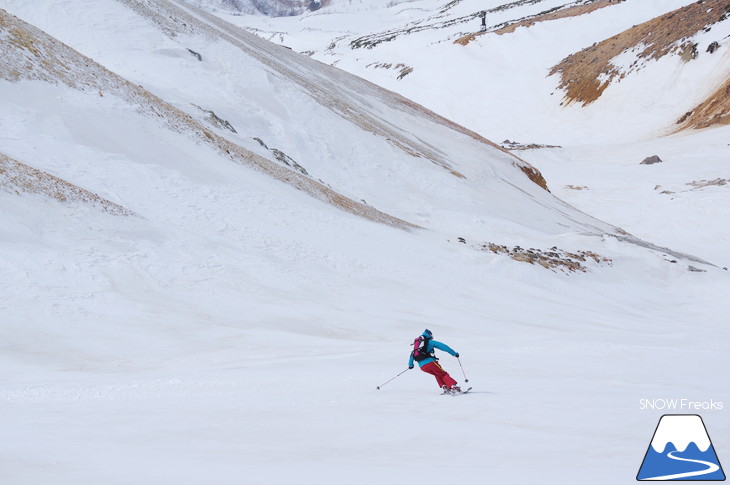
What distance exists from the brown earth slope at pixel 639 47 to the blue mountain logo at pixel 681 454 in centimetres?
7380

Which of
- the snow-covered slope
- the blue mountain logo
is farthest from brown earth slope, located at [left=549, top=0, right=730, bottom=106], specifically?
the blue mountain logo

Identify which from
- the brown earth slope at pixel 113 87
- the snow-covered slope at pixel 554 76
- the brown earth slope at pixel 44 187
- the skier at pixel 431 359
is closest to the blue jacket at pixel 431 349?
the skier at pixel 431 359

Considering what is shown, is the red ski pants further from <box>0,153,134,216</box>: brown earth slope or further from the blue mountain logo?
<box>0,153,134,216</box>: brown earth slope

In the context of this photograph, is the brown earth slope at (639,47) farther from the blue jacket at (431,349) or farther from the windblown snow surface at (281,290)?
the blue jacket at (431,349)

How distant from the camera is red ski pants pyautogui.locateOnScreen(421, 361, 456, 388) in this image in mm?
9328

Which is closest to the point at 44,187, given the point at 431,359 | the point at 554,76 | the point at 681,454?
the point at 431,359

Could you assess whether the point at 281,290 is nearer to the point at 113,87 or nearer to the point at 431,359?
the point at 431,359

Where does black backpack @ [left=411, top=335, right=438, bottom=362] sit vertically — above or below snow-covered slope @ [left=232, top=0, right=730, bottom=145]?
below

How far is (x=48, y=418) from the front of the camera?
7.58m

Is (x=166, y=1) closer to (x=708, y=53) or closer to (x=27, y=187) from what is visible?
(x=27, y=187)

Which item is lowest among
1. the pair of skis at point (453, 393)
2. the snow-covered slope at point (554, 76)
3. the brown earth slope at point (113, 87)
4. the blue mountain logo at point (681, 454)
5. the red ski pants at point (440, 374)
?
the blue mountain logo at point (681, 454)

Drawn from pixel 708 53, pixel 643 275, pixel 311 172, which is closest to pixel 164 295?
pixel 311 172

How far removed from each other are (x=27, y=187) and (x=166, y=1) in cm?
2740

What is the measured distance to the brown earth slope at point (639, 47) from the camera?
71.9 m
